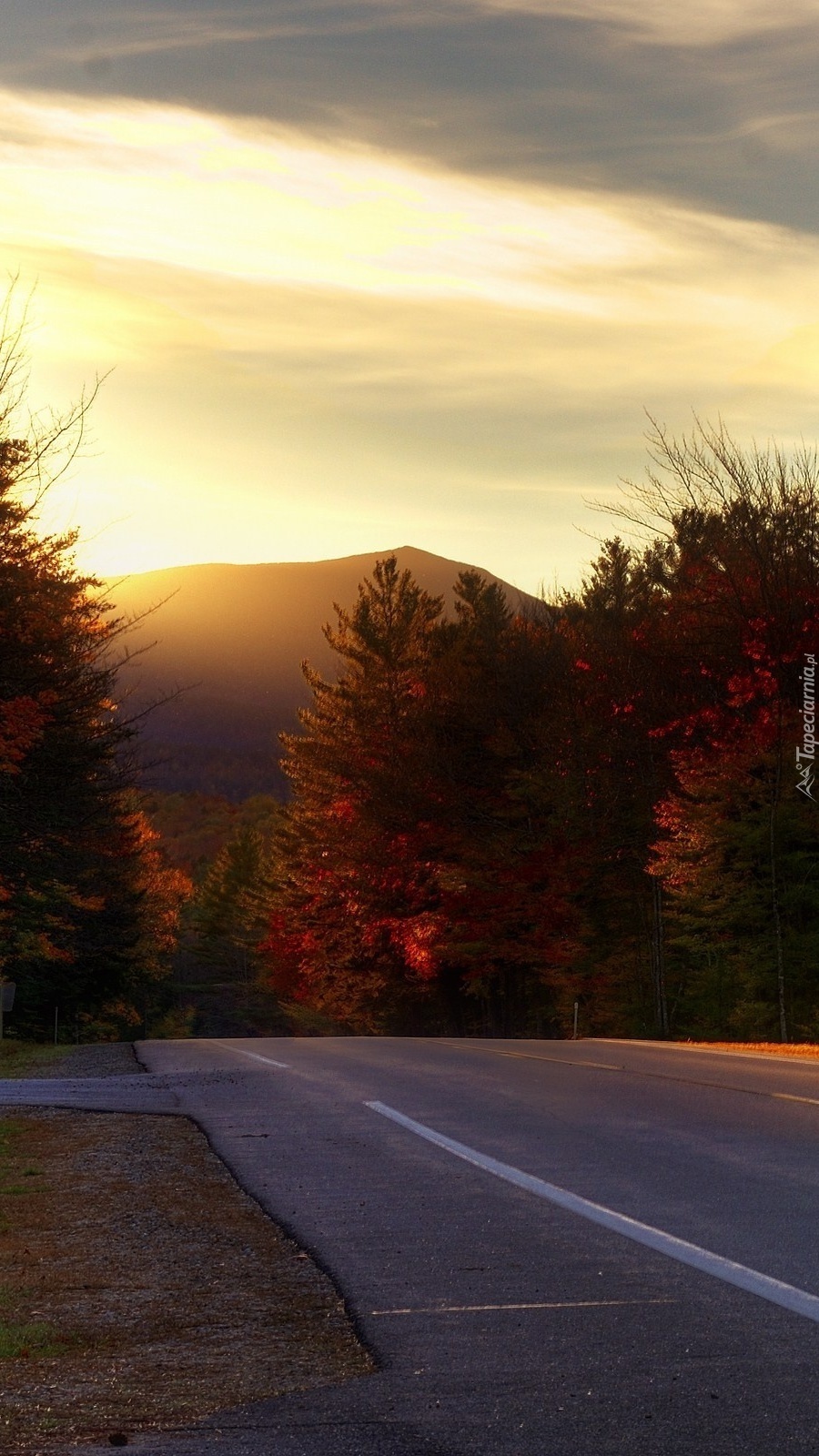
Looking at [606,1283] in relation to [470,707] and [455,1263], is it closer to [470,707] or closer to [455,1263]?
[455,1263]

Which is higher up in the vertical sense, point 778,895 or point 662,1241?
point 778,895

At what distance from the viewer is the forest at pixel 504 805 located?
21.6 meters

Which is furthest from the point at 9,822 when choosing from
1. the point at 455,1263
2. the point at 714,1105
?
the point at 455,1263

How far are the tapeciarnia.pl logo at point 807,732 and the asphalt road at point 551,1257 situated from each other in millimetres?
17575

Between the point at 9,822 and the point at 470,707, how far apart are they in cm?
3124

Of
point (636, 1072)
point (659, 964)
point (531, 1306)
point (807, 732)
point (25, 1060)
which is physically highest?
point (807, 732)

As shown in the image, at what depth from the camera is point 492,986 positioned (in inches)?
2058

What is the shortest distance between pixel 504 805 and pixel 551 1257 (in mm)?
41017

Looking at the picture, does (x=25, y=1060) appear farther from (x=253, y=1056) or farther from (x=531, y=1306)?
(x=531, y=1306)

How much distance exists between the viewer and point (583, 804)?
4256cm

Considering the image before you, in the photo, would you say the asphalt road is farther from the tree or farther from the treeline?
the treeline

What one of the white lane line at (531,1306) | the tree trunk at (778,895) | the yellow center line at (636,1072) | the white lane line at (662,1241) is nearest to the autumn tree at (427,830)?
the tree trunk at (778,895)

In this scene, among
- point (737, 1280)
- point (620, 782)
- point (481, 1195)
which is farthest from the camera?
point (620, 782)

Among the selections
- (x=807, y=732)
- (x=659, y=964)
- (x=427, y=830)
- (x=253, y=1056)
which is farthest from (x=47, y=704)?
(x=427, y=830)
